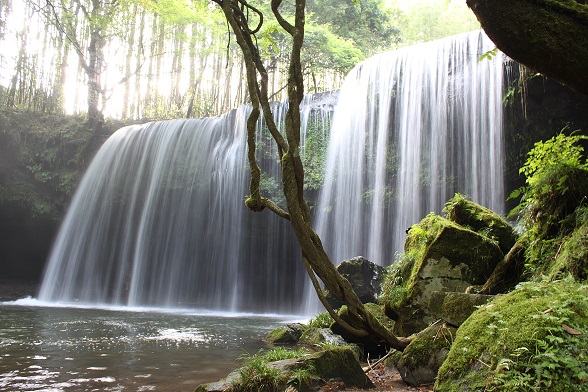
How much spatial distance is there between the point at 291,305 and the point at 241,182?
487cm

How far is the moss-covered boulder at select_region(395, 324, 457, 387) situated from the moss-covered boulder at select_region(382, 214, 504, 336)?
1180 millimetres

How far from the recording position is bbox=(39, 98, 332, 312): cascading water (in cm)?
1647

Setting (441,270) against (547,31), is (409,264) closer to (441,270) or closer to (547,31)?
(441,270)

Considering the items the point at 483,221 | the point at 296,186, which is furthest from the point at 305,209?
the point at 483,221

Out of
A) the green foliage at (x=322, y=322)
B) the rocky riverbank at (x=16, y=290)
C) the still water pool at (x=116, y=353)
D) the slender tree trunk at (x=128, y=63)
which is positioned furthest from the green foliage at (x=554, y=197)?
the slender tree trunk at (x=128, y=63)

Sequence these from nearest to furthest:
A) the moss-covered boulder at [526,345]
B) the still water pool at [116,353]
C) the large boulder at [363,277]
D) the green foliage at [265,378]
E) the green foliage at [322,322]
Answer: the moss-covered boulder at [526,345], the green foliage at [265,378], the still water pool at [116,353], the green foliage at [322,322], the large boulder at [363,277]

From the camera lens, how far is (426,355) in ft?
12.3

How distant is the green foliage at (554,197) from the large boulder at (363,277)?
5.39 meters

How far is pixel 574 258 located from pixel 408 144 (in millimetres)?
9743

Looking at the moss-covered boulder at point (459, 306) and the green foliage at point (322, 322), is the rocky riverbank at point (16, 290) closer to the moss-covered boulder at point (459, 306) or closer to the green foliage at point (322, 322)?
the green foliage at point (322, 322)

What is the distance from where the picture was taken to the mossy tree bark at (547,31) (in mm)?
2520

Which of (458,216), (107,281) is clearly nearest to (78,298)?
(107,281)

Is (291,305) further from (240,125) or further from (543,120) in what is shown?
(543,120)

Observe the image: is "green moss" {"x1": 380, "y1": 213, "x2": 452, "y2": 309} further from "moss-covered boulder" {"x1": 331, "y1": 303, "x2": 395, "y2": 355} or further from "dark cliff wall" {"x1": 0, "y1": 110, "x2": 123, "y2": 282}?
"dark cliff wall" {"x1": 0, "y1": 110, "x2": 123, "y2": 282}
